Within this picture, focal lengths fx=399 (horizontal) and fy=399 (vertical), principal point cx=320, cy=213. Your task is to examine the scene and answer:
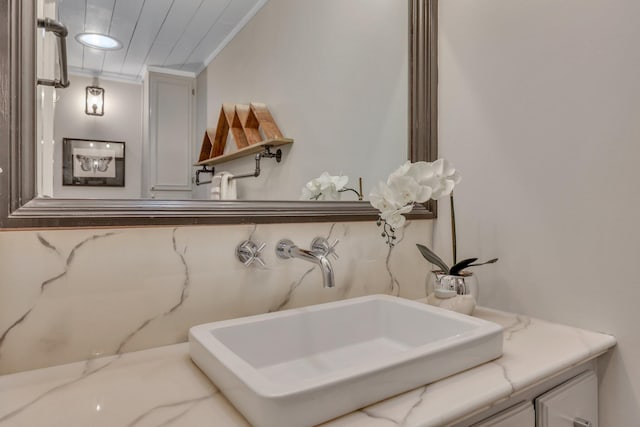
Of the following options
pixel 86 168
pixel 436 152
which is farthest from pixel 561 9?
pixel 86 168

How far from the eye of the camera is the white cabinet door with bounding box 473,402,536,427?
2.23 ft

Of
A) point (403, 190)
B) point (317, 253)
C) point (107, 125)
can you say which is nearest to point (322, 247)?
point (317, 253)

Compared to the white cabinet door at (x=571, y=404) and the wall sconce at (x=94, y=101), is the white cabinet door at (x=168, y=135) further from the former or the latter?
the white cabinet door at (x=571, y=404)

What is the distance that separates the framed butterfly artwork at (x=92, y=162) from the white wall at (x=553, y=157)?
0.95 meters

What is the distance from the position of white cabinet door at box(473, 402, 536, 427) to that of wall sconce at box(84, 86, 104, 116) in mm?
933

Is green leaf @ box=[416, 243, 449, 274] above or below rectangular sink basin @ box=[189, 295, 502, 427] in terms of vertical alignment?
above

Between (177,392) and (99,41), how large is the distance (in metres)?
0.71

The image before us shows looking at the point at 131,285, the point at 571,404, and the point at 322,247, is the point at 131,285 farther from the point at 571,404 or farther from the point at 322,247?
the point at 571,404

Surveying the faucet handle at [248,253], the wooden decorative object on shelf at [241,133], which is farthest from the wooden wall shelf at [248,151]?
the faucet handle at [248,253]

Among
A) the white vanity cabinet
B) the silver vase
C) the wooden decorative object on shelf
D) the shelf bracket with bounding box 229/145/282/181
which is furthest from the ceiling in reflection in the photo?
the white vanity cabinet

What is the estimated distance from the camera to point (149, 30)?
880mm

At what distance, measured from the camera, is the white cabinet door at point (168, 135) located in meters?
0.90

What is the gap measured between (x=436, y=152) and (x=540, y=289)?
1.69 feet

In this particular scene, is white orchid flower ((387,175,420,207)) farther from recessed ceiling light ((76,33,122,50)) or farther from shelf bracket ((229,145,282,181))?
recessed ceiling light ((76,33,122,50))
